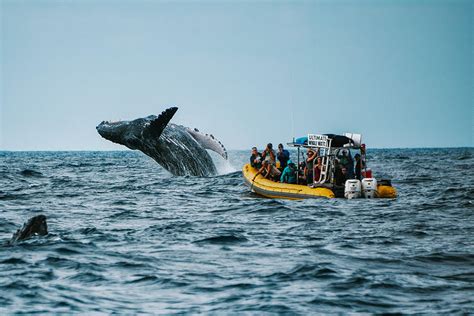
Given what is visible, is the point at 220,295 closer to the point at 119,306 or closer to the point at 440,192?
the point at 119,306

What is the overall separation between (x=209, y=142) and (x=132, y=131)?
3.36m

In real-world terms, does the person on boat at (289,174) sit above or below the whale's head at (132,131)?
below

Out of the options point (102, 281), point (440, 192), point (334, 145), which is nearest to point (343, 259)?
point (102, 281)

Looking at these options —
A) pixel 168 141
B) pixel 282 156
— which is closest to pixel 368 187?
pixel 282 156

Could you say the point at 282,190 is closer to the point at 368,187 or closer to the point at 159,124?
the point at 368,187

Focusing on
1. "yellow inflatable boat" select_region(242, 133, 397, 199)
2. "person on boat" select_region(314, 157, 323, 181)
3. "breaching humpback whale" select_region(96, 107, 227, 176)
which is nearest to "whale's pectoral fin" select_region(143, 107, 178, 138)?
"breaching humpback whale" select_region(96, 107, 227, 176)

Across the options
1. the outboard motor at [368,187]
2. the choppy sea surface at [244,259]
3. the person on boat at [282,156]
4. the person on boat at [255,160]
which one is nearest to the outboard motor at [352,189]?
the outboard motor at [368,187]

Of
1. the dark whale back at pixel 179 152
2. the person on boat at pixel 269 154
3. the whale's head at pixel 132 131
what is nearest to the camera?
the person on boat at pixel 269 154

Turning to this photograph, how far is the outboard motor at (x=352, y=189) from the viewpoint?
57.5 feet

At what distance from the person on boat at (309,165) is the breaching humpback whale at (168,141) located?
4.59 metres

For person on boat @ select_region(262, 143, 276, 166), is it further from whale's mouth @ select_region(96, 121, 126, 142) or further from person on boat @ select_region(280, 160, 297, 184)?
whale's mouth @ select_region(96, 121, 126, 142)

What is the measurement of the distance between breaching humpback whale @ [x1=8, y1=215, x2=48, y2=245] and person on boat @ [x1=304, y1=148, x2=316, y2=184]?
8.29 metres

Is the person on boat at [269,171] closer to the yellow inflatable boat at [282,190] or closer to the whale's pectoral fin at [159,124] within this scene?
the yellow inflatable boat at [282,190]

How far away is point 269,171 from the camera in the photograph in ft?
66.1
